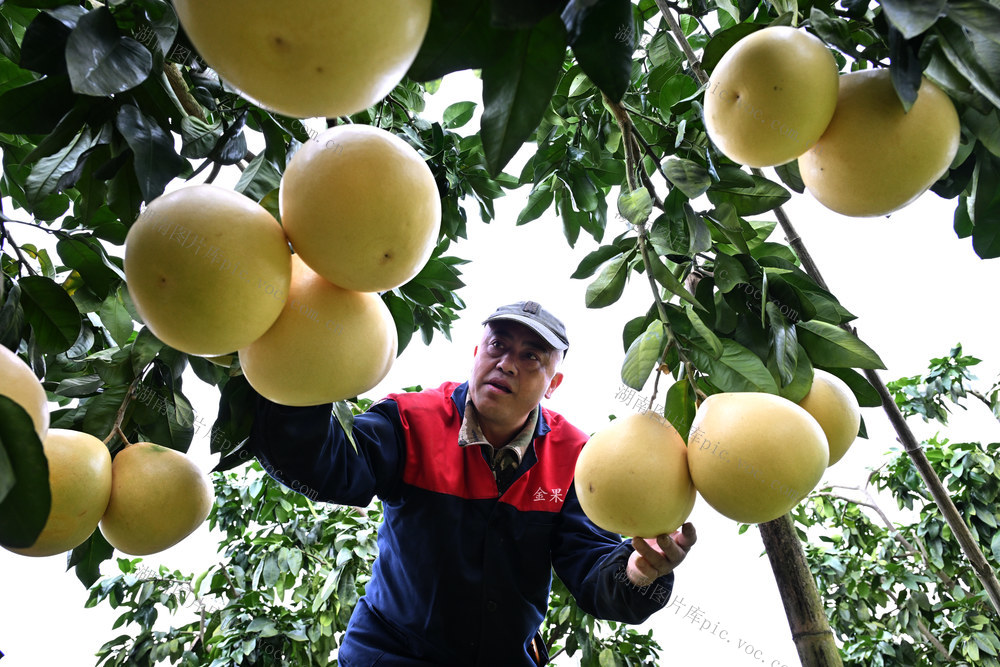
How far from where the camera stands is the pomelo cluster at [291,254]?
50 cm

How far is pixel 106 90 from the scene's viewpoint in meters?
0.51

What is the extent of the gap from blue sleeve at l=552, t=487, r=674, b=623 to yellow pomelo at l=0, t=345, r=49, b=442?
37.1 inches

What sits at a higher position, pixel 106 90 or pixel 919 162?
pixel 919 162

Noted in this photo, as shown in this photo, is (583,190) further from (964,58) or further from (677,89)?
(964,58)

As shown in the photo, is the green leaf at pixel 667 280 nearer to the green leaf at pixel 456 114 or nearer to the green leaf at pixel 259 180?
the green leaf at pixel 259 180

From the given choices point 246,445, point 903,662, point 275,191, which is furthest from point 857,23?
point 903,662

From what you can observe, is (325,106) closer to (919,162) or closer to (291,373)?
(291,373)

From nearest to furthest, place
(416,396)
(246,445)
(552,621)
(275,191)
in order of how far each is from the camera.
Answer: (275,191) → (246,445) → (416,396) → (552,621)

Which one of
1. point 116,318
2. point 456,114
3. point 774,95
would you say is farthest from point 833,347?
point 456,114

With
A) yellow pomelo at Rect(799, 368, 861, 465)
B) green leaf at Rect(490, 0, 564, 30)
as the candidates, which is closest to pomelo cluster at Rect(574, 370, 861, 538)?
yellow pomelo at Rect(799, 368, 861, 465)

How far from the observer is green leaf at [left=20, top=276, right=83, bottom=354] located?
0.84m

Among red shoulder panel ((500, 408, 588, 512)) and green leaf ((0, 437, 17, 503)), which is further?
red shoulder panel ((500, 408, 588, 512))

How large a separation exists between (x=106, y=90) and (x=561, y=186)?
41.6 inches

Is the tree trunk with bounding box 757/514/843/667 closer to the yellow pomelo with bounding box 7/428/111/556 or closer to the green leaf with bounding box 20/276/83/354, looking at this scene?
the yellow pomelo with bounding box 7/428/111/556
